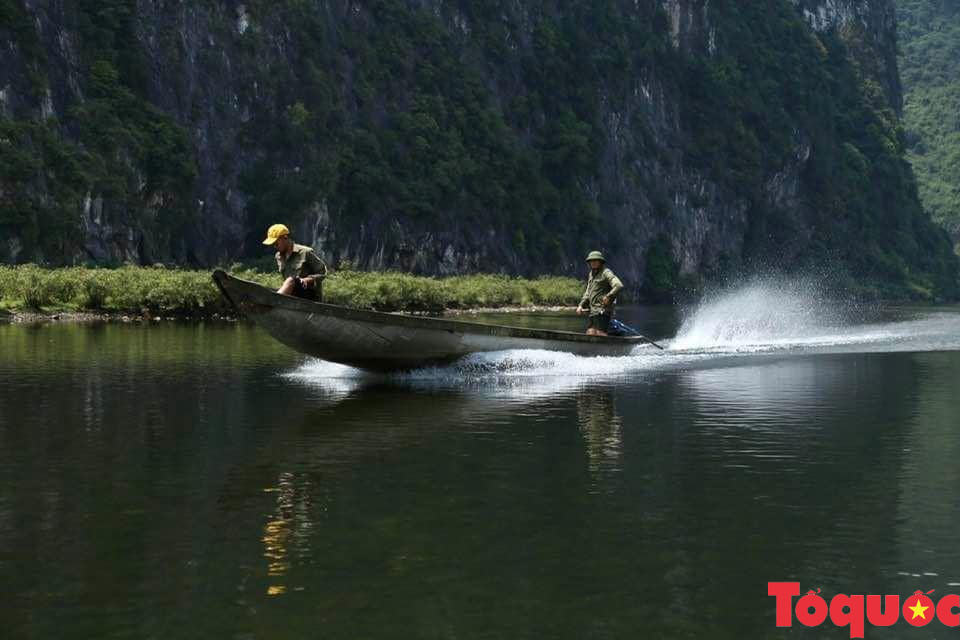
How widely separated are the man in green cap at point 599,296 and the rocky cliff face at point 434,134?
156ft

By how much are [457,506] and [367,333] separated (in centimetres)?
1285

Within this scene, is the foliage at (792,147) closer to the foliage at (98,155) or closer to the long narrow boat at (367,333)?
the foliage at (98,155)

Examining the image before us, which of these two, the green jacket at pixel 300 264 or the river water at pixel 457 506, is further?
the green jacket at pixel 300 264

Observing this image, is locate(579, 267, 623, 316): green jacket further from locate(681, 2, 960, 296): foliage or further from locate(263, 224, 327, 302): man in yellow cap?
locate(681, 2, 960, 296): foliage

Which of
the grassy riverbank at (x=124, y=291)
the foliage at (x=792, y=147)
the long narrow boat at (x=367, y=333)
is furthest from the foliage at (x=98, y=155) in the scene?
the foliage at (x=792, y=147)

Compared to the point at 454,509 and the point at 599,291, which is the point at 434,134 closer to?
the point at 599,291

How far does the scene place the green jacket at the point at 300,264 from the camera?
81.8ft

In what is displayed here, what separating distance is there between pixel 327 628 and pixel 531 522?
3657 mm

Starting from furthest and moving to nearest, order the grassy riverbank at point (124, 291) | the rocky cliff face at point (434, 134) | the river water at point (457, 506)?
the rocky cliff face at point (434, 134), the grassy riverbank at point (124, 291), the river water at point (457, 506)

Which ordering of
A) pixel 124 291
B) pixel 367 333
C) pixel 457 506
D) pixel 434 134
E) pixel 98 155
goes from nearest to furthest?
pixel 457 506 → pixel 367 333 → pixel 124 291 → pixel 98 155 → pixel 434 134

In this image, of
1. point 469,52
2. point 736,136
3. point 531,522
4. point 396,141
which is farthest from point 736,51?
point 531,522

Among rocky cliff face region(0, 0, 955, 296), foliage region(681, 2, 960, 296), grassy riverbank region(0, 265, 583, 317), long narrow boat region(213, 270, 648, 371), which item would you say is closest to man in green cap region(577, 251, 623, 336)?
long narrow boat region(213, 270, 648, 371)

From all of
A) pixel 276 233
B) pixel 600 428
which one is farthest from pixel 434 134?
pixel 600 428

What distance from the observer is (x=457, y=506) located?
13.1m
